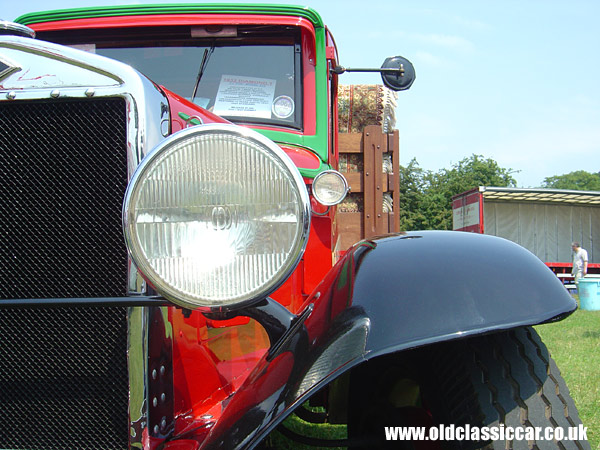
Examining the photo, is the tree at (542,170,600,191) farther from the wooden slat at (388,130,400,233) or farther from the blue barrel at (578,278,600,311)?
the wooden slat at (388,130,400,233)

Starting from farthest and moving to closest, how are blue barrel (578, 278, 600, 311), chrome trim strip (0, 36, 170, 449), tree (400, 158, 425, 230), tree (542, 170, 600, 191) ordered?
1. tree (542, 170, 600, 191)
2. tree (400, 158, 425, 230)
3. blue barrel (578, 278, 600, 311)
4. chrome trim strip (0, 36, 170, 449)

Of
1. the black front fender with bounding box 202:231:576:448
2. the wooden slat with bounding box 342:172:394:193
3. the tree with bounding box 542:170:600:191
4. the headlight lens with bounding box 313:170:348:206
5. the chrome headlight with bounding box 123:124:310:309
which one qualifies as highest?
the tree with bounding box 542:170:600:191

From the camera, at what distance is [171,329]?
135 cm

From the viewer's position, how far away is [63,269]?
121 centimetres

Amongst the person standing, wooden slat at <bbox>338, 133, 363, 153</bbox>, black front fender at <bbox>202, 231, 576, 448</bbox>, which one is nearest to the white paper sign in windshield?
black front fender at <bbox>202, 231, 576, 448</bbox>

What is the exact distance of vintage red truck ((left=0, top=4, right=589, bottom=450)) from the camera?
3.50 feet

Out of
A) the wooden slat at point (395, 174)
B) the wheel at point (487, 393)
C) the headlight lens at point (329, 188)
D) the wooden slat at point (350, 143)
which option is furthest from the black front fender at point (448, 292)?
the wooden slat at point (395, 174)

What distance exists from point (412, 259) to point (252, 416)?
46 cm

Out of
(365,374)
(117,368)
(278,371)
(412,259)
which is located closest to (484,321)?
(412,259)

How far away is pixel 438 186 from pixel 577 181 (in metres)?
36.5

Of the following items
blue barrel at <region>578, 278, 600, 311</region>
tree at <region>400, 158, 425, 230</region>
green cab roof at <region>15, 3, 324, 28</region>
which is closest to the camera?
green cab roof at <region>15, 3, 324, 28</region>

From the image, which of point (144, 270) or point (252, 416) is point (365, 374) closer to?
point (252, 416)

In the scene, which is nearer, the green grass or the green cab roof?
the green cab roof

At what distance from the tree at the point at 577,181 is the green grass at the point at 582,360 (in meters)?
71.9
